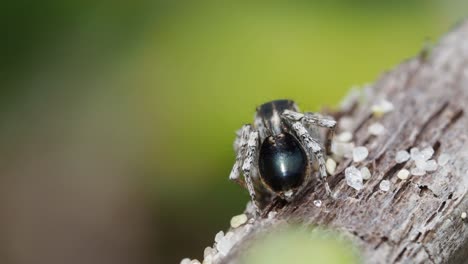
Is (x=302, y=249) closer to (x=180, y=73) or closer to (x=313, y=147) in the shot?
(x=313, y=147)

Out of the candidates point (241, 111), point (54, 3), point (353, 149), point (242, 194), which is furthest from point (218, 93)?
point (353, 149)

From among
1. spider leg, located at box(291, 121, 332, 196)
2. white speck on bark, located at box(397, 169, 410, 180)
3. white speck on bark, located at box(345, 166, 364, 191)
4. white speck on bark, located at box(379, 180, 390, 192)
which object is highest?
spider leg, located at box(291, 121, 332, 196)

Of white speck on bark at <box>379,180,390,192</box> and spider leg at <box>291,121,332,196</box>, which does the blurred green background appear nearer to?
spider leg at <box>291,121,332,196</box>

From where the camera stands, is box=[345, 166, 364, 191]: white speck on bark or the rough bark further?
box=[345, 166, 364, 191]: white speck on bark

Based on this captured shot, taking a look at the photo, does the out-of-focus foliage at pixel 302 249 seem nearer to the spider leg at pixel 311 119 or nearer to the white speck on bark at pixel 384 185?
the white speck on bark at pixel 384 185

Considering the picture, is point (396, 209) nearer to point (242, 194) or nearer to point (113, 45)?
point (242, 194)

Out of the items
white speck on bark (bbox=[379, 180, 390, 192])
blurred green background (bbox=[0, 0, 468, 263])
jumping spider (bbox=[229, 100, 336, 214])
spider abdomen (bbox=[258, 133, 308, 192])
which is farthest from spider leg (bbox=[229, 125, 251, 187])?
blurred green background (bbox=[0, 0, 468, 263])

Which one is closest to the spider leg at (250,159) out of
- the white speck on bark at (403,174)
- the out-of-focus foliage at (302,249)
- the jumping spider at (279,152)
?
the jumping spider at (279,152)
